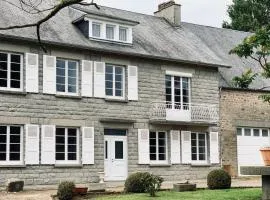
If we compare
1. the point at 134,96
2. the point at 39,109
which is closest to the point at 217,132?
Answer: the point at 134,96

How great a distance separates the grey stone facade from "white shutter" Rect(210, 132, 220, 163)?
393 mm

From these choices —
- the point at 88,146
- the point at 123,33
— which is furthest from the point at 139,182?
the point at 123,33

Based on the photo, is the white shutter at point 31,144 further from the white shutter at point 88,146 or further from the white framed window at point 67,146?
the white shutter at point 88,146

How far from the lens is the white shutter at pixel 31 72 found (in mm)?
20703

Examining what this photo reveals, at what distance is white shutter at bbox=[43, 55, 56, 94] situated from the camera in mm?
21188

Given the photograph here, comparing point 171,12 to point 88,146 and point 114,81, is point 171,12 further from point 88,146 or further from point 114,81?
point 88,146

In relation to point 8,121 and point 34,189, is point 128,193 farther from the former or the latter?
point 8,121

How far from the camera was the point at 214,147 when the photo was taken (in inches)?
1014

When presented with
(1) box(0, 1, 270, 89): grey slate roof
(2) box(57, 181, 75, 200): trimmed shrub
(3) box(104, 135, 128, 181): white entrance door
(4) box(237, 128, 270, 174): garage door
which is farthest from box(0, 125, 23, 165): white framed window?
(4) box(237, 128, 270, 174): garage door

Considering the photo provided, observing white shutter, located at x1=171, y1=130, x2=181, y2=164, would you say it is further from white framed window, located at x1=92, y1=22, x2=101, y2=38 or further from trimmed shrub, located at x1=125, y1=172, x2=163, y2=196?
A: trimmed shrub, located at x1=125, y1=172, x2=163, y2=196

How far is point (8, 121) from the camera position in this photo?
20.0 meters

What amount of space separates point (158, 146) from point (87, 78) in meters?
4.69

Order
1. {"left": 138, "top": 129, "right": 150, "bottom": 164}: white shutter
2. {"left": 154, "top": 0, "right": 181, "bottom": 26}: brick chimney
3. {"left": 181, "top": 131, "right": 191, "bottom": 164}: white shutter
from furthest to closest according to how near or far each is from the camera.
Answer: {"left": 154, "top": 0, "right": 181, "bottom": 26}: brick chimney, {"left": 181, "top": 131, "right": 191, "bottom": 164}: white shutter, {"left": 138, "top": 129, "right": 150, "bottom": 164}: white shutter

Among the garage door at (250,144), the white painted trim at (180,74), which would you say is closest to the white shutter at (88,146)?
the white painted trim at (180,74)
